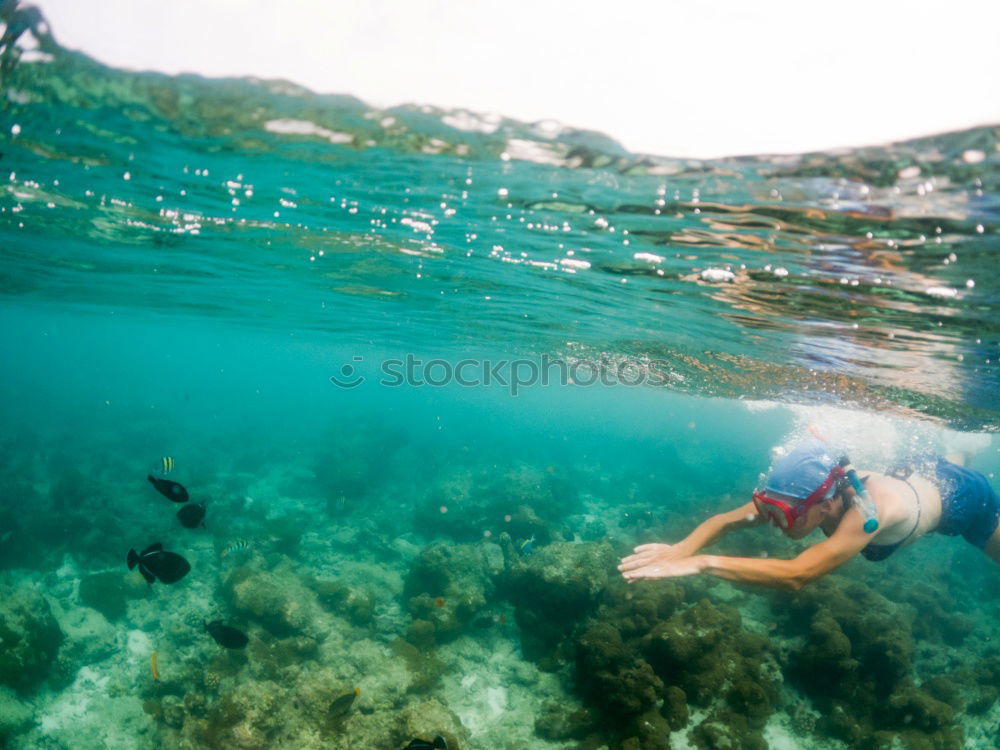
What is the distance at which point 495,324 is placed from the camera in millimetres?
22906

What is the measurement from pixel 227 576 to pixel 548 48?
15.9m

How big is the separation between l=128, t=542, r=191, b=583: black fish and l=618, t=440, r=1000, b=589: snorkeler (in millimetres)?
6338

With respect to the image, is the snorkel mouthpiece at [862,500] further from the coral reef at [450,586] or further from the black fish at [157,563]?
the coral reef at [450,586]

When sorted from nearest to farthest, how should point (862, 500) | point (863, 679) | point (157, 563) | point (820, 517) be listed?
point (862, 500), point (820, 517), point (157, 563), point (863, 679)

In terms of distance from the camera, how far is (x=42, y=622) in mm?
11438

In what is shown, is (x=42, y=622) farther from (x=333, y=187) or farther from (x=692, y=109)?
(x=692, y=109)

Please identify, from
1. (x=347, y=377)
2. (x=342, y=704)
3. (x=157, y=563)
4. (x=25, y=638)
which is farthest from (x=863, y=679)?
(x=347, y=377)

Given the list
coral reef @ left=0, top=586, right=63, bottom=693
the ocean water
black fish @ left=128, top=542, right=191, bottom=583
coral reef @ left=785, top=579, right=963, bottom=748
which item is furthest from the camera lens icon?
coral reef @ left=785, top=579, right=963, bottom=748

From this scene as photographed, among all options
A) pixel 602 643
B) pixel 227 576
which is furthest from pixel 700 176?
pixel 227 576

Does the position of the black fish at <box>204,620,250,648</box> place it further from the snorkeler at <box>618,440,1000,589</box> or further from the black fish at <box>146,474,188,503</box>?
the snorkeler at <box>618,440,1000,589</box>

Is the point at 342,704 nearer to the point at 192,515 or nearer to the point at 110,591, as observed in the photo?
the point at 192,515

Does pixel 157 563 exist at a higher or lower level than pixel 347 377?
higher

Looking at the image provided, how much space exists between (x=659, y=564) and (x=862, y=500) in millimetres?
2121

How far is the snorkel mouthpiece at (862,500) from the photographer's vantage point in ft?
14.8
